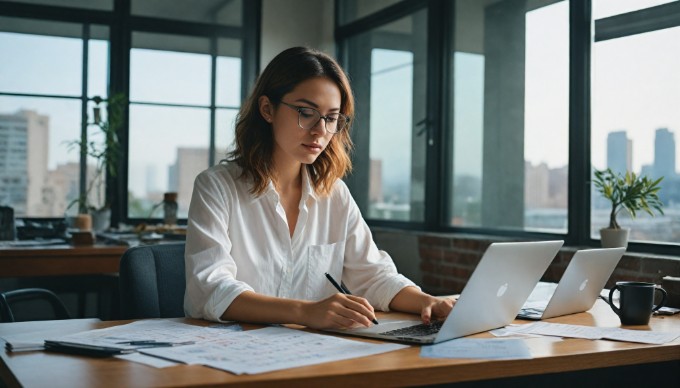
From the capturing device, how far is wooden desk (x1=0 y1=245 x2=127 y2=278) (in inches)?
138

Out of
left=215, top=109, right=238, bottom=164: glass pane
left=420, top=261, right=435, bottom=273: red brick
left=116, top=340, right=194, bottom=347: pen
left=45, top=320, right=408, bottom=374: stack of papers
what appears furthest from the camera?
left=215, top=109, right=238, bottom=164: glass pane

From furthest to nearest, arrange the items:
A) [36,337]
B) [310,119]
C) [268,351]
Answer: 1. [310,119]
2. [36,337]
3. [268,351]

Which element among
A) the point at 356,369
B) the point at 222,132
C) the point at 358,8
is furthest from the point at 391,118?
the point at 356,369

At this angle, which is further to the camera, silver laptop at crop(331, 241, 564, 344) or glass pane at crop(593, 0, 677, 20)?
glass pane at crop(593, 0, 677, 20)

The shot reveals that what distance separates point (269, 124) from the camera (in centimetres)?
203

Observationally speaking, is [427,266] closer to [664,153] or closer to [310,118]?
[664,153]

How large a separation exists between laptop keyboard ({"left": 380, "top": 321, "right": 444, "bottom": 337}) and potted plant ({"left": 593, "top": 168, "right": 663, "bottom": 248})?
1.39 metres

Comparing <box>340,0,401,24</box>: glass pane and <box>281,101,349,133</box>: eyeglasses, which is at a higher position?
<box>340,0,401,24</box>: glass pane

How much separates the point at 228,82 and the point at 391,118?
1.27m

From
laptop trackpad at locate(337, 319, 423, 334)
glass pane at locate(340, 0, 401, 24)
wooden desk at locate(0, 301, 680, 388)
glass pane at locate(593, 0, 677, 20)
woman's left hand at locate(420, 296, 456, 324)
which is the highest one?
glass pane at locate(340, 0, 401, 24)

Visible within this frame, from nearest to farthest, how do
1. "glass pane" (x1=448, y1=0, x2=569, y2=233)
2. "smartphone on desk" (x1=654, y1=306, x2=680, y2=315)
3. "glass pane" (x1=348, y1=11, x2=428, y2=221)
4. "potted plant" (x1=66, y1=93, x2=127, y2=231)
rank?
"smartphone on desk" (x1=654, y1=306, x2=680, y2=315), "glass pane" (x1=448, y1=0, x2=569, y2=233), "glass pane" (x1=348, y1=11, x2=428, y2=221), "potted plant" (x1=66, y1=93, x2=127, y2=231)

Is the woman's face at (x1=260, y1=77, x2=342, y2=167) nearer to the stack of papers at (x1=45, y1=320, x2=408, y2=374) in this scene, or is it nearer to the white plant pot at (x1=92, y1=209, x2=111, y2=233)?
the stack of papers at (x1=45, y1=320, x2=408, y2=374)

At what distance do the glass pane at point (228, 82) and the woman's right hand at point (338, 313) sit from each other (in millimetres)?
3845

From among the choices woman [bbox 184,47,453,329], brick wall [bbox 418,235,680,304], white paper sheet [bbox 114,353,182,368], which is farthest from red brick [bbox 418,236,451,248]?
white paper sheet [bbox 114,353,182,368]
